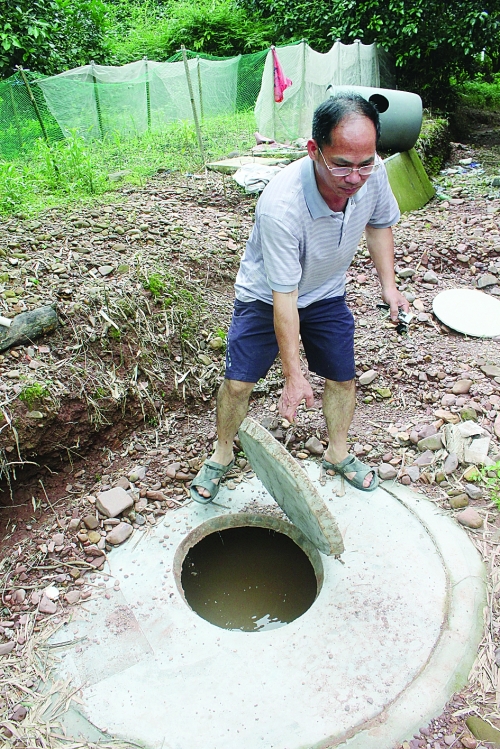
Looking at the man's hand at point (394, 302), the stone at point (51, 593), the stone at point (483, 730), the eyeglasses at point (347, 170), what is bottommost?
the stone at point (483, 730)

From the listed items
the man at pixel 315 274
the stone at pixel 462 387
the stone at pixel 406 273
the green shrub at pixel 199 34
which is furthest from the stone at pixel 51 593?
the green shrub at pixel 199 34

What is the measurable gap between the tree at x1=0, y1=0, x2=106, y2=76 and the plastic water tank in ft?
15.9

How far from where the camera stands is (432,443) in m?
2.85

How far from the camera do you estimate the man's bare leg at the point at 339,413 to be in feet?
8.46

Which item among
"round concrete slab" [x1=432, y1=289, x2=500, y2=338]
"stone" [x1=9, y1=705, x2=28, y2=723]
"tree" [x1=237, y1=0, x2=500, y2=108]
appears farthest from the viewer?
"tree" [x1=237, y1=0, x2=500, y2=108]

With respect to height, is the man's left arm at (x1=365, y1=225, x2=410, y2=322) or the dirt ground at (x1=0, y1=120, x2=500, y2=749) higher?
the man's left arm at (x1=365, y1=225, x2=410, y2=322)

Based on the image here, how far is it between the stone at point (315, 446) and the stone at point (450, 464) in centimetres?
62

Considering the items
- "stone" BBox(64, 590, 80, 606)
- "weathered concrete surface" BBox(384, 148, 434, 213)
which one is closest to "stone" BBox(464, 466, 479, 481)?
"stone" BBox(64, 590, 80, 606)

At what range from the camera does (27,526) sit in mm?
2639

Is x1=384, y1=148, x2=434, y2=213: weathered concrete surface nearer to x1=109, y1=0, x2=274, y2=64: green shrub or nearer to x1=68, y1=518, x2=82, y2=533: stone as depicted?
x1=68, y1=518, x2=82, y2=533: stone

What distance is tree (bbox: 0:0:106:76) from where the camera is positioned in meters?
7.91

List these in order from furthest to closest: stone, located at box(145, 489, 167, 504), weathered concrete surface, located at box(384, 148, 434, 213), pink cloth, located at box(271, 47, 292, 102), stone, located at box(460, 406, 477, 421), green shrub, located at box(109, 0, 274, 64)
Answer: green shrub, located at box(109, 0, 274, 64), pink cloth, located at box(271, 47, 292, 102), weathered concrete surface, located at box(384, 148, 434, 213), stone, located at box(460, 406, 477, 421), stone, located at box(145, 489, 167, 504)

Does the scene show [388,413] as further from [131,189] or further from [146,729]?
[131,189]

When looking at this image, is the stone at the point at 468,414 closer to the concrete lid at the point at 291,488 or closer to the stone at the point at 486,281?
the concrete lid at the point at 291,488
